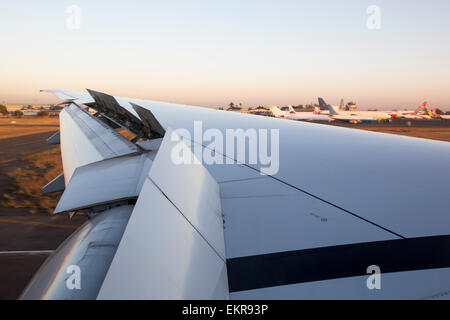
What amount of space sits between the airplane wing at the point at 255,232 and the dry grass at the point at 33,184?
8.95m

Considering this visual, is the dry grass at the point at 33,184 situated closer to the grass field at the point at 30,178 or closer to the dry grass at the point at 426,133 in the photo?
the grass field at the point at 30,178

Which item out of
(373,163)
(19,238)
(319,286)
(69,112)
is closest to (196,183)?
(319,286)

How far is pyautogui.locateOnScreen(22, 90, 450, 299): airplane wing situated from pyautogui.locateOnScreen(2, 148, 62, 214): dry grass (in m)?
8.95

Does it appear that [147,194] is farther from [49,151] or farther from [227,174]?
[49,151]

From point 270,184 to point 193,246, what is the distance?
840mm

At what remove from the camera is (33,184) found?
11.2 m

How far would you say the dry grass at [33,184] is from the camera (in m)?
9.43

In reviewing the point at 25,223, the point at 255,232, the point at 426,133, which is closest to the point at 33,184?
the point at 25,223

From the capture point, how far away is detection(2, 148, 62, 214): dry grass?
30.9ft

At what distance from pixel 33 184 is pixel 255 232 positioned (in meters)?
12.4

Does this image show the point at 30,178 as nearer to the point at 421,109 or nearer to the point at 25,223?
the point at 25,223

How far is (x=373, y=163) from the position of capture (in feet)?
6.97

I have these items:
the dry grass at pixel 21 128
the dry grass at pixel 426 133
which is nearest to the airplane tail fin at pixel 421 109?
the dry grass at pixel 426 133

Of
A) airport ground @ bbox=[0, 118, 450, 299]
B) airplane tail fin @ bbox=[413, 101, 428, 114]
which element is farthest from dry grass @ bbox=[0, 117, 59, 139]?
airplane tail fin @ bbox=[413, 101, 428, 114]
